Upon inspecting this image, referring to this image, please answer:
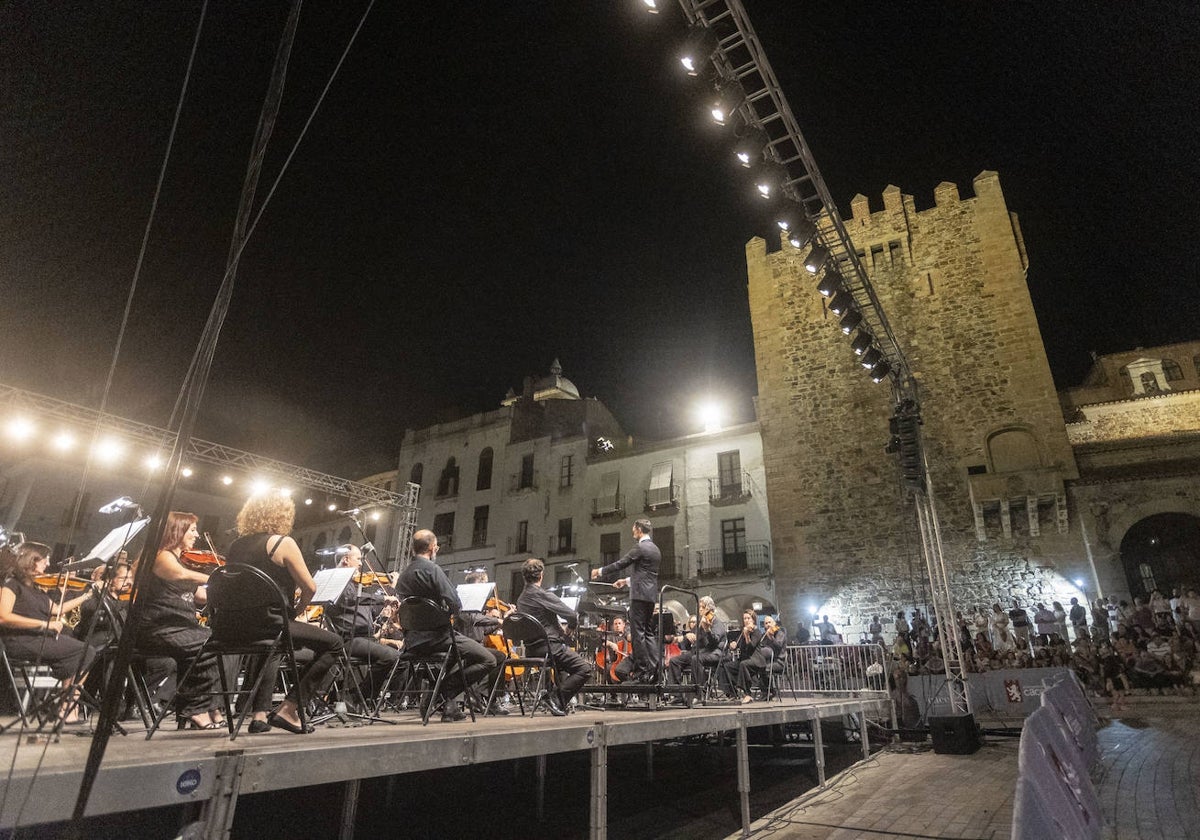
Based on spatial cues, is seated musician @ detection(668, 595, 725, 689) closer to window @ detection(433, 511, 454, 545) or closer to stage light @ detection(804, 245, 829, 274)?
stage light @ detection(804, 245, 829, 274)

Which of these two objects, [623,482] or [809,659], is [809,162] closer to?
[809,659]

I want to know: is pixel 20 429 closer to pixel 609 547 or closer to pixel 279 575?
pixel 279 575

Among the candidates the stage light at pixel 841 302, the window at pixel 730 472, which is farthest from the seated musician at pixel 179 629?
the window at pixel 730 472

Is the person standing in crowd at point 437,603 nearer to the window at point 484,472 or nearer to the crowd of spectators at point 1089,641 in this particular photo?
the crowd of spectators at point 1089,641

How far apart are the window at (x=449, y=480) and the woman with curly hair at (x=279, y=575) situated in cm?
2472

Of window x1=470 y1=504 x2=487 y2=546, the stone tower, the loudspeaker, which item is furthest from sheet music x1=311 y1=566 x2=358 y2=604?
window x1=470 y1=504 x2=487 y2=546

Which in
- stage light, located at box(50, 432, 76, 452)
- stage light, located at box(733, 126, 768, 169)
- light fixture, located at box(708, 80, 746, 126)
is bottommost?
stage light, located at box(50, 432, 76, 452)

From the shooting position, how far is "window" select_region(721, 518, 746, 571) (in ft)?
65.5

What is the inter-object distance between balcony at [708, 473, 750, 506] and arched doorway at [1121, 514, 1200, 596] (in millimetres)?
10187

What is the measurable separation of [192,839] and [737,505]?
64.0 ft

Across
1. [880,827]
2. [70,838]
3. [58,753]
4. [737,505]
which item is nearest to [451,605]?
[58,753]

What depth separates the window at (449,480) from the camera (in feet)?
91.6

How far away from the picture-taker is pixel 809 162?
8.71 meters

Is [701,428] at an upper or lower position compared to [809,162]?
upper
